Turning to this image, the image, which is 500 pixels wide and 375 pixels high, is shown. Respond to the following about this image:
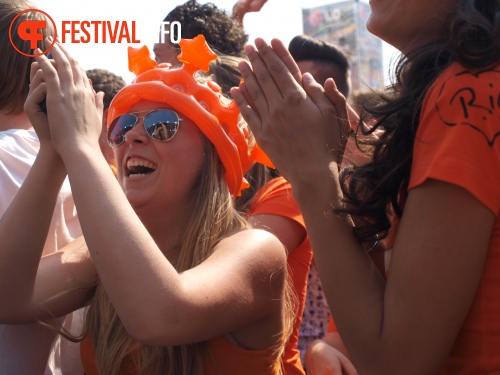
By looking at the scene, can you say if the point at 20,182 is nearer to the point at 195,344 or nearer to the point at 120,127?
the point at 120,127

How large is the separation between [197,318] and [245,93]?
0.64 m

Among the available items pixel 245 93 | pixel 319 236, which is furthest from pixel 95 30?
pixel 319 236

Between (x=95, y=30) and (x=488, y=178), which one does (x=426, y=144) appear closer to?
(x=488, y=178)

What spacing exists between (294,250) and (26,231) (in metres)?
1.09

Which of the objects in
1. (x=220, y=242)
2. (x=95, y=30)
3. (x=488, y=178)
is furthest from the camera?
(x=95, y=30)

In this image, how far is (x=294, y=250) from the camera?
9.66 feet

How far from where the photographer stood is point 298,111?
1769mm

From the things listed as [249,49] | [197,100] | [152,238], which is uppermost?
[249,49]

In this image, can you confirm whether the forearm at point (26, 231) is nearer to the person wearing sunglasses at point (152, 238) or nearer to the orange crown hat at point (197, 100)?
the person wearing sunglasses at point (152, 238)

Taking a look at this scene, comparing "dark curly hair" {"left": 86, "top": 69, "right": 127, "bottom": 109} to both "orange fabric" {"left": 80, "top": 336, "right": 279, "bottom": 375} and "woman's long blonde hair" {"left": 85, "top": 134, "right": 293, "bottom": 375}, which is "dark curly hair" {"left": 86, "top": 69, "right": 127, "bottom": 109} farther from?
"orange fabric" {"left": 80, "top": 336, "right": 279, "bottom": 375}

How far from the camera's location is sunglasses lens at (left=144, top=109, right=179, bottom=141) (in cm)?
252

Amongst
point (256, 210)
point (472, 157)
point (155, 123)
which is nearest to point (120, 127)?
point (155, 123)

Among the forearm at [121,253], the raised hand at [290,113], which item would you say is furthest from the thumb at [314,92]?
the forearm at [121,253]

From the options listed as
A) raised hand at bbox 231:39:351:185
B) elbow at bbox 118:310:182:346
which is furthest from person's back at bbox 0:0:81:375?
raised hand at bbox 231:39:351:185
